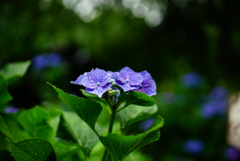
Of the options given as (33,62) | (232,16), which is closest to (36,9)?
(33,62)

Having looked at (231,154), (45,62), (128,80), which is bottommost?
(231,154)

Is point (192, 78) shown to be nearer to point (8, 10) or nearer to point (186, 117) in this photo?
point (186, 117)

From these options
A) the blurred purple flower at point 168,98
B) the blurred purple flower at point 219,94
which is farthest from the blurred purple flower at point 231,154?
the blurred purple flower at point 168,98

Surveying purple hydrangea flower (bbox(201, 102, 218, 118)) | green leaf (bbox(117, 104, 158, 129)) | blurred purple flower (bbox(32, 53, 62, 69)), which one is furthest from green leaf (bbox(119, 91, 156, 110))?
blurred purple flower (bbox(32, 53, 62, 69))

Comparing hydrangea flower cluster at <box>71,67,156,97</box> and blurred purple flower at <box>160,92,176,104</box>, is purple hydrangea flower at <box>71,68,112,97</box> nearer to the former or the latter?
hydrangea flower cluster at <box>71,67,156,97</box>

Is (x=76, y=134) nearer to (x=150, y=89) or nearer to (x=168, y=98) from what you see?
(x=150, y=89)

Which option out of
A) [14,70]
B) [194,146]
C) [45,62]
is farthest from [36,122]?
[45,62]
